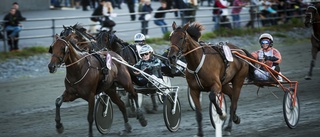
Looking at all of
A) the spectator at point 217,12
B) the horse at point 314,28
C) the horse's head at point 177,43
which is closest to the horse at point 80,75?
the horse's head at point 177,43

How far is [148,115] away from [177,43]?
10.3 ft

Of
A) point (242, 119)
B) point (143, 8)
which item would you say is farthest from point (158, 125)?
point (143, 8)

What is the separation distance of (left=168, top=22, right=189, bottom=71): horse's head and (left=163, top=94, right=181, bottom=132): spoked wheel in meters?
1.22

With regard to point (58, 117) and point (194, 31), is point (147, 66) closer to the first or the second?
point (194, 31)

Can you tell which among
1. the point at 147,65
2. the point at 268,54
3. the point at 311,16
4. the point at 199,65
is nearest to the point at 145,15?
the point at 311,16

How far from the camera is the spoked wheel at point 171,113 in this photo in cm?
1067

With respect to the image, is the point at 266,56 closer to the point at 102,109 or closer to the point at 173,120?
the point at 173,120

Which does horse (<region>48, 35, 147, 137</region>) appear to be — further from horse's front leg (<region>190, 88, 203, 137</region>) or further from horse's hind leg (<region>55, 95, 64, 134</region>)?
horse's front leg (<region>190, 88, 203, 137</region>)

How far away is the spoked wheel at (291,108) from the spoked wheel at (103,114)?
2.76 meters

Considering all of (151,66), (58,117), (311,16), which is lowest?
(58,117)

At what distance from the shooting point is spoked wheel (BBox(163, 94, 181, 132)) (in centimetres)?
1067

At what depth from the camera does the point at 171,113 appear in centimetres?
1084

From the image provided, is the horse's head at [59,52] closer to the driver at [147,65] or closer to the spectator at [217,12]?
the driver at [147,65]

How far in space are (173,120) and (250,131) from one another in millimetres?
1203
